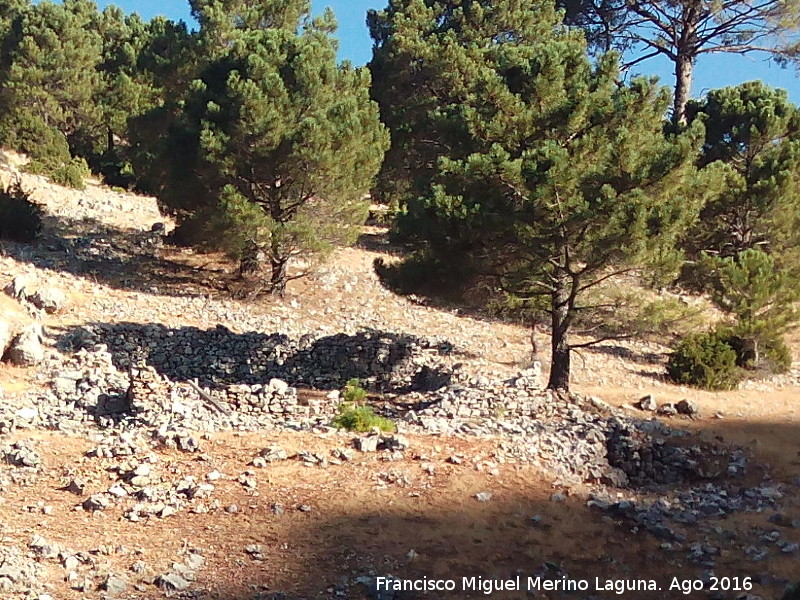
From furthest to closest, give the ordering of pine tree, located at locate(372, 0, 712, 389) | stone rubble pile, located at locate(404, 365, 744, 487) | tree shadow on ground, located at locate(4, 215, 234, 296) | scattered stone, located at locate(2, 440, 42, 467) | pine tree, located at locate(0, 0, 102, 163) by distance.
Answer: pine tree, located at locate(0, 0, 102, 163) → tree shadow on ground, located at locate(4, 215, 234, 296) → pine tree, located at locate(372, 0, 712, 389) → stone rubble pile, located at locate(404, 365, 744, 487) → scattered stone, located at locate(2, 440, 42, 467)

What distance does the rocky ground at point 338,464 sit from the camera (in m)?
7.23

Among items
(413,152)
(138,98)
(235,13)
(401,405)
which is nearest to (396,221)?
(401,405)

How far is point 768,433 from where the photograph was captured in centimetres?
1307

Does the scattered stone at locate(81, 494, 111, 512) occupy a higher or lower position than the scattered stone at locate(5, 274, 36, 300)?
lower

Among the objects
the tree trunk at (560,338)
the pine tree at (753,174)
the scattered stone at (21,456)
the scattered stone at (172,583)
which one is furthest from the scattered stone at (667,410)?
the scattered stone at (21,456)

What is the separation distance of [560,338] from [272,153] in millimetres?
7714

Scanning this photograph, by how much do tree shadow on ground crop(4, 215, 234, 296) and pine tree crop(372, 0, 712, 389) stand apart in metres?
8.68

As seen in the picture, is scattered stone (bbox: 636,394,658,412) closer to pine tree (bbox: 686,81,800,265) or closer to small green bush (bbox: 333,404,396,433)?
small green bush (bbox: 333,404,396,433)

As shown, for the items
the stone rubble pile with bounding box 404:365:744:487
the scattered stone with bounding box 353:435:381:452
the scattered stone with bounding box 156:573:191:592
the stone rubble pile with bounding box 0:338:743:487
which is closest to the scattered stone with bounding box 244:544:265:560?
the scattered stone with bounding box 156:573:191:592

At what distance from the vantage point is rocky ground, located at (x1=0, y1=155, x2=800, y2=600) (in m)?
7.23

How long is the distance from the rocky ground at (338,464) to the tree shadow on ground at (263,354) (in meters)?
0.05

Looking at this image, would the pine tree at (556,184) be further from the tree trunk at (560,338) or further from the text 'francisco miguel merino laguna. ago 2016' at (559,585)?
the text 'francisco miguel merino laguna. ago 2016' at (559,585)

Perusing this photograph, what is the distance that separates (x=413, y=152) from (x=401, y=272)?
9497mm

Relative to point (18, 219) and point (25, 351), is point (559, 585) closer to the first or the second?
point (25, 351)
